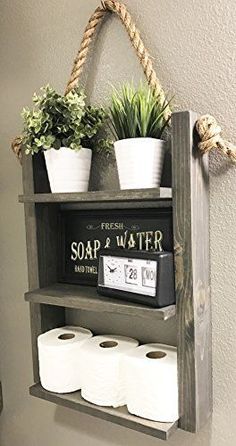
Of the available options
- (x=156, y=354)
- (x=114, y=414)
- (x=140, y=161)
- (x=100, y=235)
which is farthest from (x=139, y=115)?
(x=114, y=414)

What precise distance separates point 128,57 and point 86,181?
336mm

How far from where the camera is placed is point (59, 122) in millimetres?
990

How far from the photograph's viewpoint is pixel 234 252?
3.00 ft

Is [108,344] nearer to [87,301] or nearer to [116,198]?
[87,301]

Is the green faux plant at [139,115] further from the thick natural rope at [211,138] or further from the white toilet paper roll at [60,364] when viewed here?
the white toilet paper roll at [60,364]

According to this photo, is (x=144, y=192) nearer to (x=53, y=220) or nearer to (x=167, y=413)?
(x=53, y=220)

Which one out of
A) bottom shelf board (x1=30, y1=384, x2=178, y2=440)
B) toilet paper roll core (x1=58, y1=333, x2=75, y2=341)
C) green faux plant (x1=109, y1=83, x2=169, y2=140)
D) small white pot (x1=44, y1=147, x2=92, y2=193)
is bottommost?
bottom shelf board (x1=30, y1=384, x2=178, y2=440)

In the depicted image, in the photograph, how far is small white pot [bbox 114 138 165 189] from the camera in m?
0.89

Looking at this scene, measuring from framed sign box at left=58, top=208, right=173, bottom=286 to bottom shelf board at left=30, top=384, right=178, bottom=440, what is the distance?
0.30 metres

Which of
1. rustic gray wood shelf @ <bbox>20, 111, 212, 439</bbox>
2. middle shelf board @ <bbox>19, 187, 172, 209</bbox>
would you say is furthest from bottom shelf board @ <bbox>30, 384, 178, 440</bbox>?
middle shelf board @ <bbox>19, 187, 172, 209</bbox>

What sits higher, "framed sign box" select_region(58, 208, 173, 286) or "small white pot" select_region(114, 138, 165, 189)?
"small white pot" select_region(114, 138, 165, 189)

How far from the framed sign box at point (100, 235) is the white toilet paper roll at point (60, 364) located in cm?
17

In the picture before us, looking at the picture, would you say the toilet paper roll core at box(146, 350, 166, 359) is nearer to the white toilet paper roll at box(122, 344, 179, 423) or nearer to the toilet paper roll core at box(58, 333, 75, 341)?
the white toilet paper roll at box(122, 344, 179, 423)

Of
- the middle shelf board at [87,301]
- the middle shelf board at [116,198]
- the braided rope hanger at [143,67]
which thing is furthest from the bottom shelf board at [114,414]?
the braided rope hanger at [143,67]
